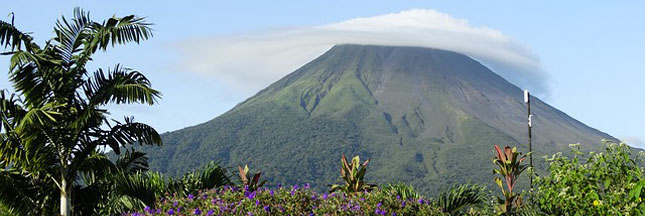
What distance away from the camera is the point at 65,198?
1148 centimetres

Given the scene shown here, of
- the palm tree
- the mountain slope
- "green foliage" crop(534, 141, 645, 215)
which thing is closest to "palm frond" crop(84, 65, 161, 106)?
the palm tree

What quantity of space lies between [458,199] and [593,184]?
163cm

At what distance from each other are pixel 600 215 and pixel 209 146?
15004cm

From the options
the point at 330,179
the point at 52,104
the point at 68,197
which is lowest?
the point at 330,179

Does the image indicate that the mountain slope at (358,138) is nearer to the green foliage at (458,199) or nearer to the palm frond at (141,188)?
the green foliage at (458,199)

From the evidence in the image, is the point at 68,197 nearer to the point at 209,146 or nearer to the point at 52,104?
the point at 52,104

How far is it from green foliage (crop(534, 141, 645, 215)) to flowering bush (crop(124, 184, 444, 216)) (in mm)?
2140

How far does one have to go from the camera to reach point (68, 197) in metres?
11.5

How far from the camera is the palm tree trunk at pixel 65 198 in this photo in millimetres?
11430

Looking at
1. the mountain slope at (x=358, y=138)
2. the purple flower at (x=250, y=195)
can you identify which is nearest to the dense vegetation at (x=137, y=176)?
the purple flower at (x=250, y=195)

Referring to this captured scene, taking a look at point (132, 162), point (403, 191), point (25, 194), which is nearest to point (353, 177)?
point (403, 191)

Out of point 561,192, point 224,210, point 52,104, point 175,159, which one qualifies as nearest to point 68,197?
point 52,104

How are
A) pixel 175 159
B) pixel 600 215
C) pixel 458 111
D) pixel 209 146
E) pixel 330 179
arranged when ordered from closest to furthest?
pixel 600 215, pixel 330 179, pixel 175 159, pixel 209 146, pixel 458 111

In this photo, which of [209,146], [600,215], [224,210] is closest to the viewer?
[224,210]
